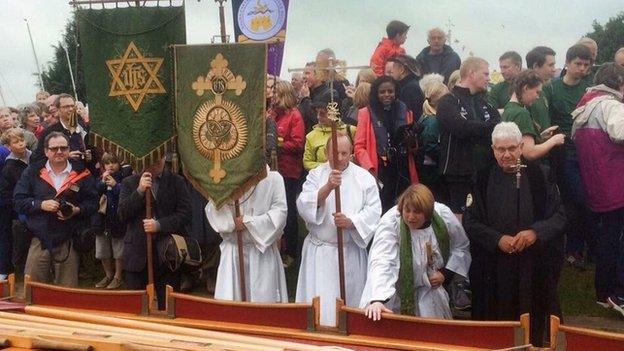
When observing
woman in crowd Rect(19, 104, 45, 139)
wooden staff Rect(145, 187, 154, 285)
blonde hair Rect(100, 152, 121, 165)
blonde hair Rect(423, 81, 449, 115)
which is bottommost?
wooden staff Rect(145, 187, 154, 285)

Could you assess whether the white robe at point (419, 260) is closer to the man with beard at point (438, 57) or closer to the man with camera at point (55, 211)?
the man with camera at point (55, 211)

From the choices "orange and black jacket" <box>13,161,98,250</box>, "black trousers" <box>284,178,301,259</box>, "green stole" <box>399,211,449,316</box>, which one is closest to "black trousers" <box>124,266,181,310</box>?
"orange and black jacket" <box>13,161,98,250</box>

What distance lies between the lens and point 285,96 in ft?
31.3

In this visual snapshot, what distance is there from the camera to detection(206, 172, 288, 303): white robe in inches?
290

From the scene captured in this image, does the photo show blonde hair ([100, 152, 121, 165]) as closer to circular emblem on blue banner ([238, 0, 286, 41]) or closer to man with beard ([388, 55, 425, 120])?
circular emblem on blue banner ([238, 0, 286, 41])

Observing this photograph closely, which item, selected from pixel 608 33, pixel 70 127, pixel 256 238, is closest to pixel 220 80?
pixel 256 238

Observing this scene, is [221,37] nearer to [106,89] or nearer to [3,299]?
[106,89]

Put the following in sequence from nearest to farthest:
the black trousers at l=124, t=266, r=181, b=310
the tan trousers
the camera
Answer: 1. the black trousers at l=124, t=266, r=181, b=310
2. the camera
3. the tan trousers

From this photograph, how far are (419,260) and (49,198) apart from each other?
3849 mm

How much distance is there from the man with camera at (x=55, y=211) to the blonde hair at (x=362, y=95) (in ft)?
8.72

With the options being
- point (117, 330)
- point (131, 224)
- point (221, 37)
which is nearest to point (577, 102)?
point (221, 37)

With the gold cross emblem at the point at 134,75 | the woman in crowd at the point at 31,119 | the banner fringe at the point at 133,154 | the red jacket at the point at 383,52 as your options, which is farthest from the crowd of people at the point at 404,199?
the woman in crowd at the point at 31,119

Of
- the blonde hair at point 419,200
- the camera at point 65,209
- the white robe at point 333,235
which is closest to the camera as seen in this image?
the blonde hair at point 419,200

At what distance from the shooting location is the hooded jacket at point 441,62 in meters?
11.0
